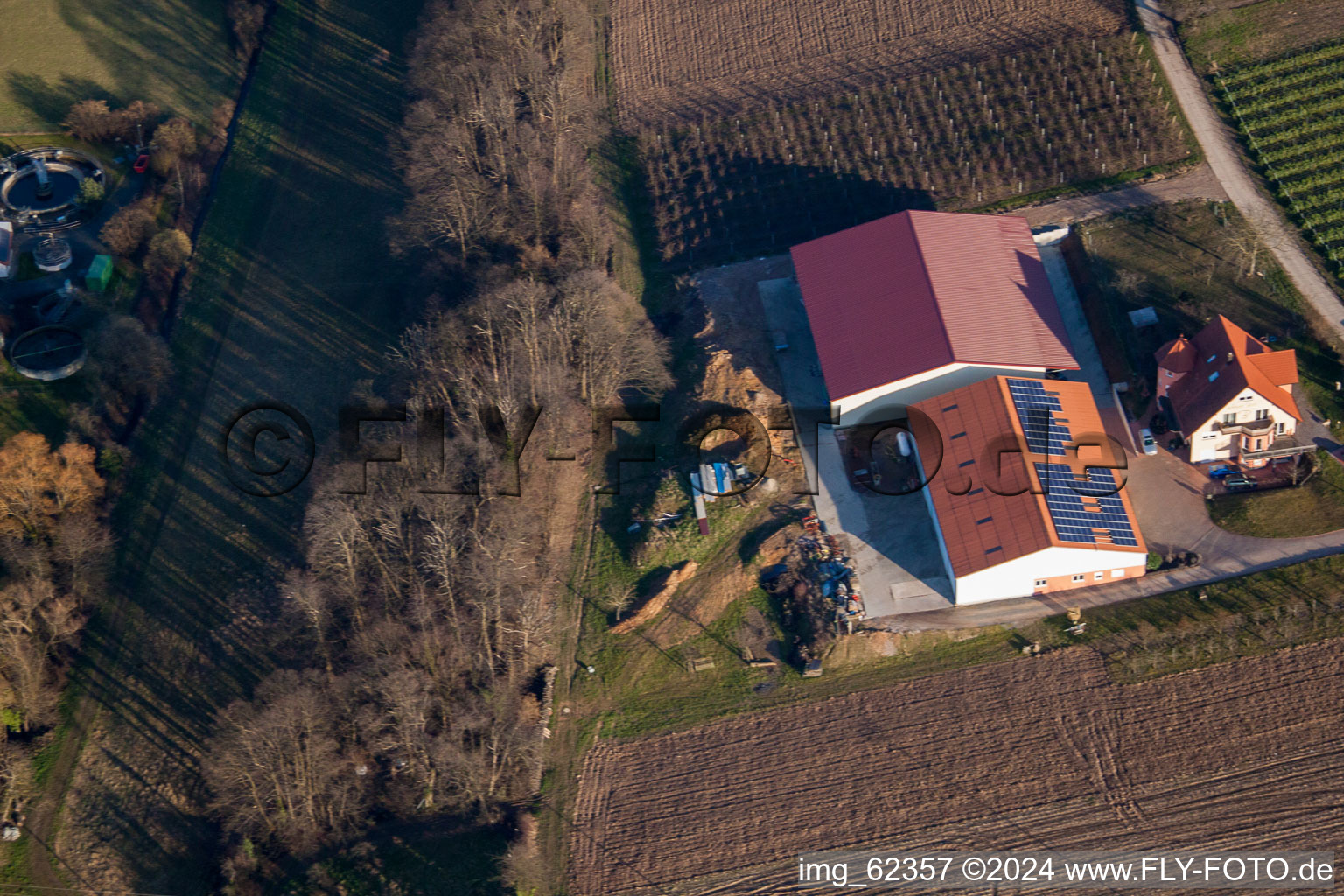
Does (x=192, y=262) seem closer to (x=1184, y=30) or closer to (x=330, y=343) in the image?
(x=330, y=343)

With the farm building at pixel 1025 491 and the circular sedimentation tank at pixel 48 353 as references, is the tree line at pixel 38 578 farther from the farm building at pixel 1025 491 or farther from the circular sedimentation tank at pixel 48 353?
the farm building at pixel 1025 491

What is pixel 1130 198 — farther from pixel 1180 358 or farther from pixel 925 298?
pixel 925 298

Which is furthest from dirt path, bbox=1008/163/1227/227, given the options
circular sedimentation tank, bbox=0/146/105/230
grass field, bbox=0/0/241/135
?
circular sedimentation tank, bbox=0/146/105/230

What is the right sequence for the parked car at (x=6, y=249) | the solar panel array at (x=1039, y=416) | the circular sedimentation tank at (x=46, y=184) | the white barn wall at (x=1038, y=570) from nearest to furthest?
the white barn wall at (x=1038, y=570) < the solar panel array at (x=1039, y=416) < the parked car at (x=6, y=249) < the circular sedimentation tank at (x=46, y=184)

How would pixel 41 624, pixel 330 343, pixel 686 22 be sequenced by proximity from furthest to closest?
1. pixel 686 22
2. pixel 330 343
3. pixel 41 624

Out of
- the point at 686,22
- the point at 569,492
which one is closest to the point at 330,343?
the point at 569,492

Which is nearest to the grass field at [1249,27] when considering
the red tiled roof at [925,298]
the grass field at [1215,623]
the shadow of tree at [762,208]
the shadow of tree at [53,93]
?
the red tiled roof at [925,298]
